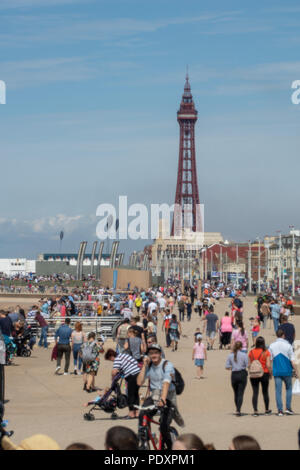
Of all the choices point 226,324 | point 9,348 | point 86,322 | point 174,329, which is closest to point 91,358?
point 9,348

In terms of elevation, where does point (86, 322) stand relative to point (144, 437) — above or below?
above

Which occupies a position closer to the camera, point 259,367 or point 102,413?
point 259,367

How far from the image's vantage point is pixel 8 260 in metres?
176

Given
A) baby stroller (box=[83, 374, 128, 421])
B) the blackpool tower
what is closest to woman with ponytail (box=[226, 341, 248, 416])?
baby stroller (box=[83, 374, 128, 421])

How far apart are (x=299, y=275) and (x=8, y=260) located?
84.6 meters

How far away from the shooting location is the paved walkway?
32.5 feet

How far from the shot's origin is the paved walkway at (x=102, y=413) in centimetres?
991

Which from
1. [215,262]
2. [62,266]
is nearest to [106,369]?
[62,266]

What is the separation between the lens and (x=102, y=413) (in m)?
12.0

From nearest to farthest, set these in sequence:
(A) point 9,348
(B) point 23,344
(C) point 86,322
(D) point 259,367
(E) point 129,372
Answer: (E) point 129,372 < (D) point 259,367 < (A) point 9,348 < (B) point 23,344 < (C) point 86,322

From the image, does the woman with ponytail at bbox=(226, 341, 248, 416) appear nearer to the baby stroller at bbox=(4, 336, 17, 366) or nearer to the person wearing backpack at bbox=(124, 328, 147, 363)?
the person wearing backpack at bbox=(124, 328, 147, 363)

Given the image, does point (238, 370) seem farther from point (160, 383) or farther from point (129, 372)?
point (160, 383)

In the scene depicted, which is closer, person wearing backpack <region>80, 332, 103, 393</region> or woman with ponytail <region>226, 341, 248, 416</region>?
woman with ponytail <region>226, 341, 248, 416</region>
